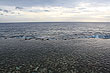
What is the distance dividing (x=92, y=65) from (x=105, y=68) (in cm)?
176

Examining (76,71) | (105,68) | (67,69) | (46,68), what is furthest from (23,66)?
(105,68)

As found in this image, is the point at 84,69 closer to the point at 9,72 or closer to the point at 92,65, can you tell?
the point at 92,65

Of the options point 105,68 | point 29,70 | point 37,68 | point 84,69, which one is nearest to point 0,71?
point 29,70

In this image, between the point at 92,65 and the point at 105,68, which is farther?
the point at 92,65

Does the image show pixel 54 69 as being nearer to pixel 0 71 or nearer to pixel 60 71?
pixel 60 71

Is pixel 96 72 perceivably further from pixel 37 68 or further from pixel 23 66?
pixel 23 66

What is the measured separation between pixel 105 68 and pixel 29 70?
35.6ft

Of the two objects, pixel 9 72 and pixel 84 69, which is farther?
pixel 84 69

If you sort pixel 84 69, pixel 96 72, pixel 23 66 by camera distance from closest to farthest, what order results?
pixel 96 72, pixel 84 69, pixel 23 66

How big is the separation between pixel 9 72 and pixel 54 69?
6.06m

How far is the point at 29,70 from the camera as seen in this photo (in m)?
12.1

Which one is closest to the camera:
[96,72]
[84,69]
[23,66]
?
[96,72]

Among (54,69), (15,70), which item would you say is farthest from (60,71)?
(15,70)

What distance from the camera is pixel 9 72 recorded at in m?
11.6
